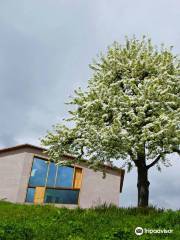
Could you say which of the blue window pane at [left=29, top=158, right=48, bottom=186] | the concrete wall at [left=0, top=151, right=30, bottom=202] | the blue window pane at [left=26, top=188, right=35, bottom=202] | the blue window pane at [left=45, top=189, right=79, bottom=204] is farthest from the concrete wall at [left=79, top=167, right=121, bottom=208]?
the concrete wall at [left=0, top=151, right=30, bottom=202]

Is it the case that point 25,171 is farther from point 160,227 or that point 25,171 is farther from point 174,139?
point 160,227

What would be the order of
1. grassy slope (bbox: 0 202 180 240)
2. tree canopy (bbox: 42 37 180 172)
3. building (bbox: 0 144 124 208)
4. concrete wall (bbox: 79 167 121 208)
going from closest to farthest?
1. grassy slope (bbox: 0 202 180 240)
2. tree canopy (bbox: 42 37 180 172)
3. building (bbox: 0 144 124 208)
4. concrete wall (bbox: 79 167 121 208)

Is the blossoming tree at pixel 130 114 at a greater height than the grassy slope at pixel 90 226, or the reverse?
the blossoming tree at pixel 130 114

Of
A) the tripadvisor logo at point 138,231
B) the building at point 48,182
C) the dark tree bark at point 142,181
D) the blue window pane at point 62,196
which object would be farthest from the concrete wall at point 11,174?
the tripadvisor logo at point 138,231

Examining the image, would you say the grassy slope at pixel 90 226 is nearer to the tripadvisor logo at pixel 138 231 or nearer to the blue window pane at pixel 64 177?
Result: the tripadvisor logo at pixel 138 231

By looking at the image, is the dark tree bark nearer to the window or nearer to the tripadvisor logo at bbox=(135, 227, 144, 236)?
the tripadvisor logo at bbox=(135, 227, 144, 236)

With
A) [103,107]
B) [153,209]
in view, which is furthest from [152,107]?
[153,209]

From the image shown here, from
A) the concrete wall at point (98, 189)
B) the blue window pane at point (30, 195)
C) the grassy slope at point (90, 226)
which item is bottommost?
the grassy slope at point (90, 226)

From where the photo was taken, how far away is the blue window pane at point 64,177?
3784 cm

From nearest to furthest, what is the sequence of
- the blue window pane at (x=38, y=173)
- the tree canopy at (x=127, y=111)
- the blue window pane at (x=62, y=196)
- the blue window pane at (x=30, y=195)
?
the tree canopy at (x=127, y=111) → the blue window pane at (x=62, y=196) → the blue window pane at (x=30, y=195) → the blue window pane at (x=38, y=173)

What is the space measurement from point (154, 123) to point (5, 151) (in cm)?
2042

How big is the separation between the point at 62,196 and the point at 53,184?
166 centimetres

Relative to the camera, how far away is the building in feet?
121

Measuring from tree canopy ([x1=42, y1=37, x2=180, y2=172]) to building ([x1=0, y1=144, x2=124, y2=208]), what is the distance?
9966mm
